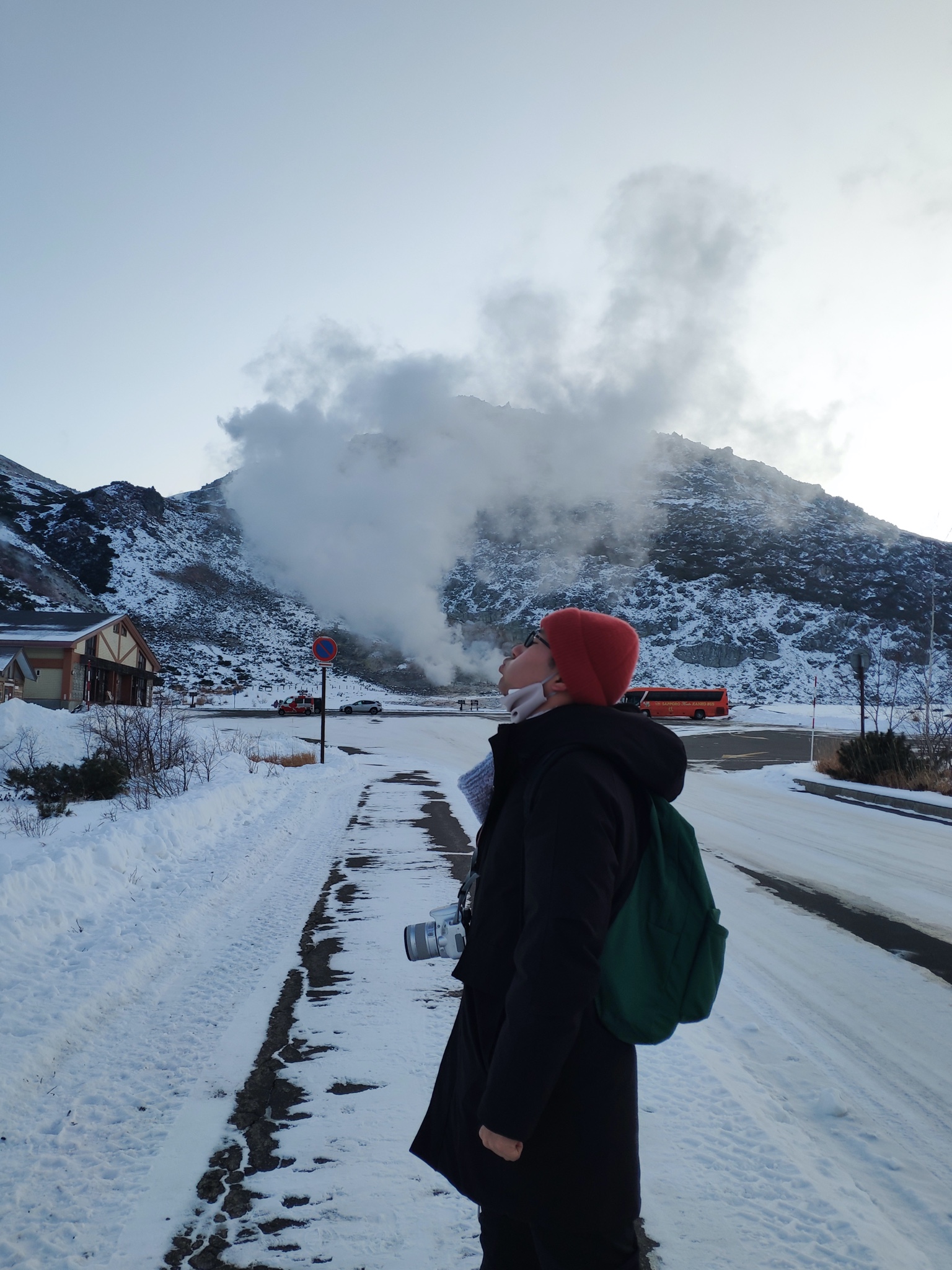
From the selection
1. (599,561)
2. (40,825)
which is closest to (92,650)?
(40,825)

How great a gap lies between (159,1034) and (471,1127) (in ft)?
8.54

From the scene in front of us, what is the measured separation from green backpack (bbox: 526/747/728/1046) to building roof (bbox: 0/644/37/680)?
107 ft

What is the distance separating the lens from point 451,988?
13.6ft

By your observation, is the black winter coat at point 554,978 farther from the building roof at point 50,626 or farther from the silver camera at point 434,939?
the building roof at point 50,626

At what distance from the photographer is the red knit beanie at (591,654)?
1663mm

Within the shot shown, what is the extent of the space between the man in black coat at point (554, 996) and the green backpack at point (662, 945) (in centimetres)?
4

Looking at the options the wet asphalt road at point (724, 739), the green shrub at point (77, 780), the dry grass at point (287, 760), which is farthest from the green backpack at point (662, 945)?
the wet asphalt road at point (724, 739)

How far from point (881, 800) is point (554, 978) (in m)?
13.1

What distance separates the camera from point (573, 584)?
72438 millimetres

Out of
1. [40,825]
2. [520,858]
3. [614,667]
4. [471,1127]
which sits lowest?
[40,825]

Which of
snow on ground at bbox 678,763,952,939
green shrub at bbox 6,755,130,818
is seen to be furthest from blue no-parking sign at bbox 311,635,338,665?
snow on ground at bbox 678,763,952,939

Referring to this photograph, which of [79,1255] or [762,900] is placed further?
[762,900]

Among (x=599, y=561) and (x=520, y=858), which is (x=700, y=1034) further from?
(x=599, y=561)

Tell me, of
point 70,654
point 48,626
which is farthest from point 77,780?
point 48,626
